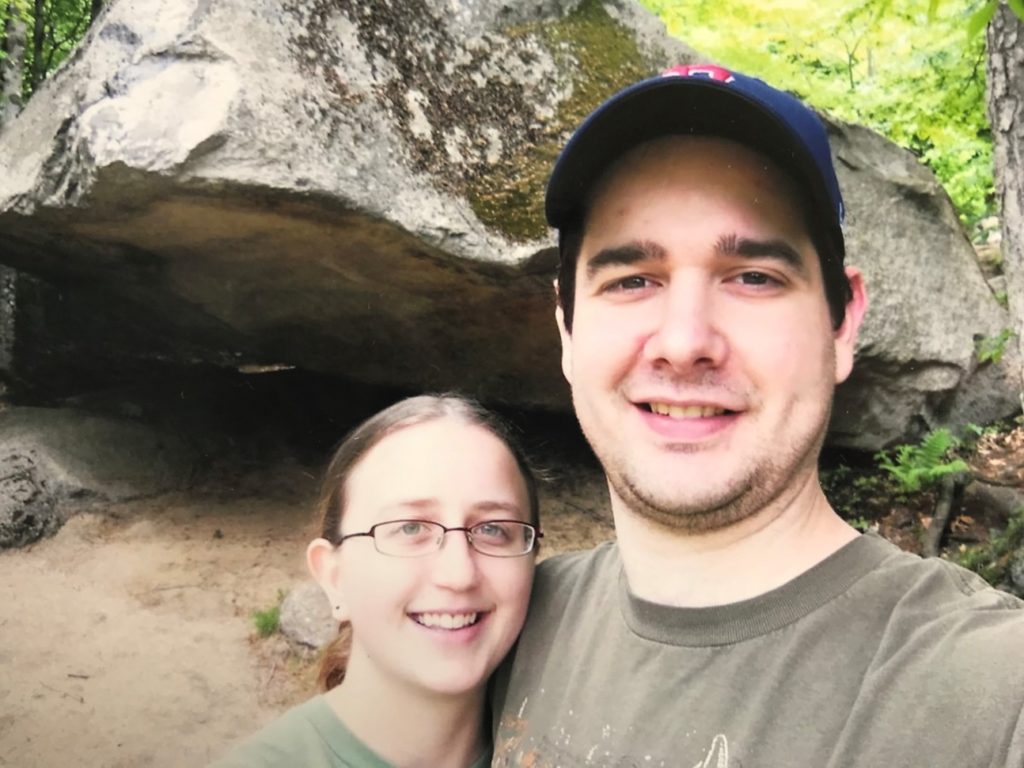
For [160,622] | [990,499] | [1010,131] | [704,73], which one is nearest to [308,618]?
[160,622]

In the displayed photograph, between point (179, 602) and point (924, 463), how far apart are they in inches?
158

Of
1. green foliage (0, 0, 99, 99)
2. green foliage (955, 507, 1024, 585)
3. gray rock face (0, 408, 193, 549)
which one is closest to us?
green foliage (955, 507, 1024, 585)

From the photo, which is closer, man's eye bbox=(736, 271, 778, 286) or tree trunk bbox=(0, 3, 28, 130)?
man's eye bbox=(736, 271, 778, 286)

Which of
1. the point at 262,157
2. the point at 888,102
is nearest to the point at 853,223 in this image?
the point at 888,102

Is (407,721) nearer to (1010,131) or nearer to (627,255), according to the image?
(627,255)

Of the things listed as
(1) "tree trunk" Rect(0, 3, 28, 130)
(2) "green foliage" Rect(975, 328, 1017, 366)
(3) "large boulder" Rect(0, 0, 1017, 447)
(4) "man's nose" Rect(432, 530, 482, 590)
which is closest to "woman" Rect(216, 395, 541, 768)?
(4) "man's nose" Rect(432, 530, 482, 590)

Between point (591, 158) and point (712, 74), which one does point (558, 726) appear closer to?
point (591, 158)

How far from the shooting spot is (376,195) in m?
3.41

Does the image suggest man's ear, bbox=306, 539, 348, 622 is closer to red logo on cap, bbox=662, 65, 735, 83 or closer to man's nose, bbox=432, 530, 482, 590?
man's nose, bbox=432, 530, 482, 590

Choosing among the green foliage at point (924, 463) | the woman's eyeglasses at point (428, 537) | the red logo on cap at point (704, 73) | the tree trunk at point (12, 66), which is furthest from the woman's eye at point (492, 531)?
the tree trunk at point (12, 66)

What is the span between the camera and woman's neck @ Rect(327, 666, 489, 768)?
4.53 feet

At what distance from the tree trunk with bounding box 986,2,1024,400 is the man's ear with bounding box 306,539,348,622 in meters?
2.50

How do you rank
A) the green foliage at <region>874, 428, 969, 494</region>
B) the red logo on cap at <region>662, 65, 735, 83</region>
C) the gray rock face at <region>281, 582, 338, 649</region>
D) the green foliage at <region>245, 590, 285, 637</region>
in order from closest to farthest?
the red logo on cap at <region>662, 65, 735, 83</region>, the gray rock face at <region>281, 582, 338, 649</region>, the green foliage at <region>245, 590, 285, 637</region>, the green foliage at <region>874, 428, 969, 494</region>

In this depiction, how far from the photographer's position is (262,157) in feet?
10.6
